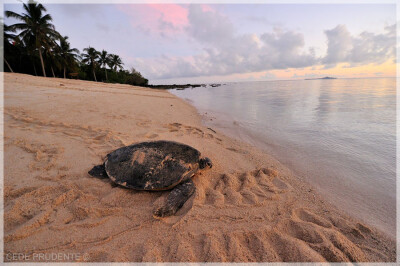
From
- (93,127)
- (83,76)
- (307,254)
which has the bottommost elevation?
(307,254)

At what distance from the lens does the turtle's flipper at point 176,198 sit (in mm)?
2178

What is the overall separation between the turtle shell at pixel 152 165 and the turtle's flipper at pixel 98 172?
137mm

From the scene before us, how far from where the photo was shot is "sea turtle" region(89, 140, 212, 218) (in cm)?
257

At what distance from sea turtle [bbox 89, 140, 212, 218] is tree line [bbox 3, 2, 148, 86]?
3173cm

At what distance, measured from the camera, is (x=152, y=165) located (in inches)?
109

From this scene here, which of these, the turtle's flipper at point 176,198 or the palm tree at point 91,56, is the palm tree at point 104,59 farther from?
the turtle's flipper at point 176,198

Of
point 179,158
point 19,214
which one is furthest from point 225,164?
point 19,214

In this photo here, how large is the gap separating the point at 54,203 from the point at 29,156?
1801mm

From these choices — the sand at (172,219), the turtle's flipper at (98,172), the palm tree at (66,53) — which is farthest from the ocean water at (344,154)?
the palm tree at (66,53)

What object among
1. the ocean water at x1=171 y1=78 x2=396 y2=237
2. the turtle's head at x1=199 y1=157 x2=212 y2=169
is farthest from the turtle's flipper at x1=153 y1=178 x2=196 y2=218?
the ocean water at x1=171 y1=78 x2=396 y2=237

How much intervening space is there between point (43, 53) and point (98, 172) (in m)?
39.2

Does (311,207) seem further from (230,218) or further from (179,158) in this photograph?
(179,158)

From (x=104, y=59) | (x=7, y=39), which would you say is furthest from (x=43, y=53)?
(x=104, y=59)

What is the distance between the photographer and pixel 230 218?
84.0 inches
